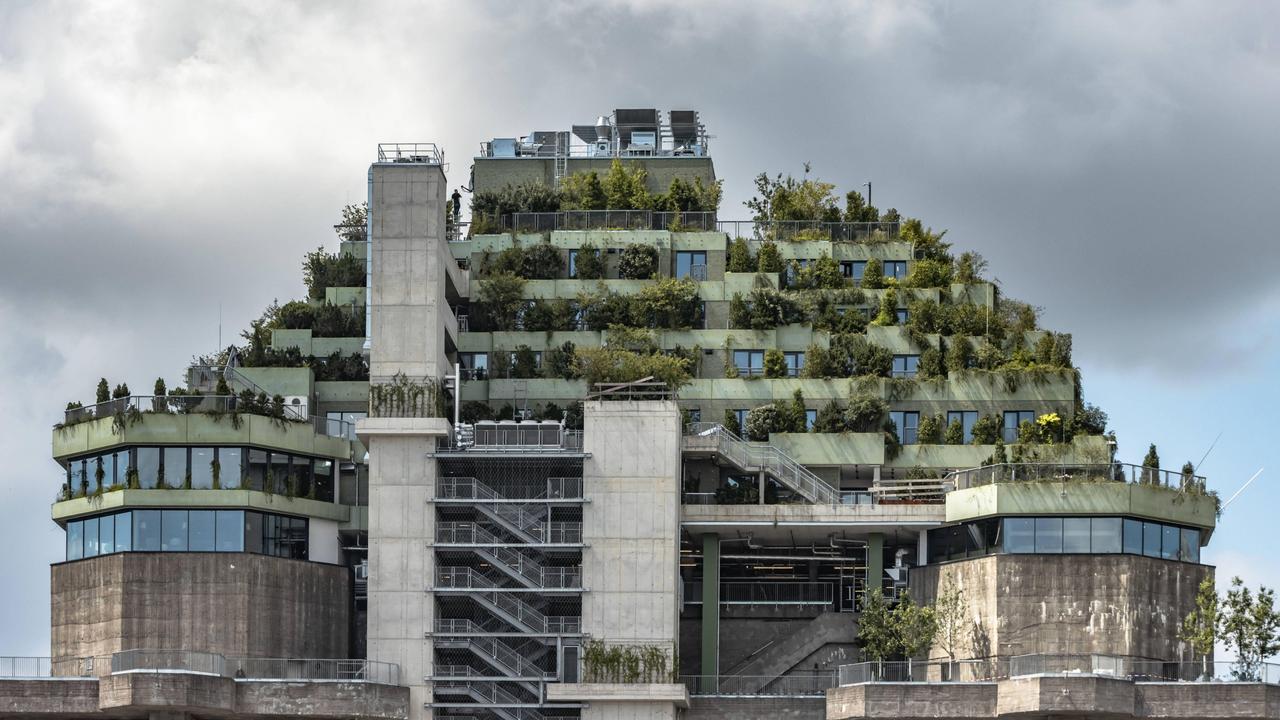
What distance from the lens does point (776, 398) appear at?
446 ft

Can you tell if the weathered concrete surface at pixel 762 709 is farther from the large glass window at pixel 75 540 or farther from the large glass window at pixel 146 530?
the large glass window at pixel 75 540

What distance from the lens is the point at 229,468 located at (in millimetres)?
122062

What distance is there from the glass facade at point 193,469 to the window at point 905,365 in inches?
1366

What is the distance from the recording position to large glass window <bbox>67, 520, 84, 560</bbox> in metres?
123

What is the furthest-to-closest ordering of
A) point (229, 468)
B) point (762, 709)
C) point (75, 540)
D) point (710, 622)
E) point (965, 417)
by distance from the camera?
point (965, 417) < point (710, 622) < point (75, 540) < point (229, 468) < point (762, 709)

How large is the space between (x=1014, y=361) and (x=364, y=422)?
121 feet

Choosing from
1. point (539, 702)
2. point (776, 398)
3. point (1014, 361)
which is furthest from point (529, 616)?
point (1014, 361)

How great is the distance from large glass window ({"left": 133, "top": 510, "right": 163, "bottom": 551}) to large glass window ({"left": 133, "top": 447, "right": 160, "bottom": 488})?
1461mm

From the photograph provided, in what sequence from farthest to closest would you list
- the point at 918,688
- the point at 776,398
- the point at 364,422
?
1. the point at 776,398
2. the point at 364,422
3. the point at 918,688

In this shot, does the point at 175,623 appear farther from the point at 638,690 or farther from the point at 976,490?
the point at 976,490

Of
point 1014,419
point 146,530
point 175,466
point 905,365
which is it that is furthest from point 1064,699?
point 146,530

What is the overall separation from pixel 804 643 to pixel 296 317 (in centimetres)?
3532

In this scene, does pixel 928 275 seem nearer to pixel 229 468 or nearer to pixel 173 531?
pixel 229 468

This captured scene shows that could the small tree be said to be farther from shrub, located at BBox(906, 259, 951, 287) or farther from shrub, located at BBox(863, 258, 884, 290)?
shrub, located at BBox(863, 258, 884, 290)
